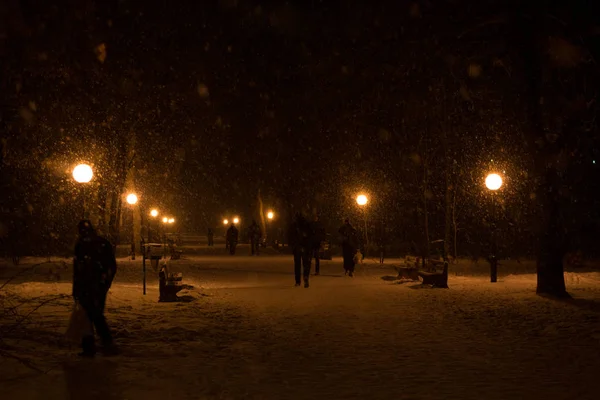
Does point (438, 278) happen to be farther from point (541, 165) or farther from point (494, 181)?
point (541, 165)

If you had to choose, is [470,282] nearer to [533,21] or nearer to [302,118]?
[533,21]

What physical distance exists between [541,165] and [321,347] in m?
8.20

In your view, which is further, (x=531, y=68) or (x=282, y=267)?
(x=282, y=267)

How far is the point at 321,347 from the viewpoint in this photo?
9977 mm

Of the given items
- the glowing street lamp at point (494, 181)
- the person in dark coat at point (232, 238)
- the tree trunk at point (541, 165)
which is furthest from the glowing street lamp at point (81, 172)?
the person in dark coat at point (232, 238)

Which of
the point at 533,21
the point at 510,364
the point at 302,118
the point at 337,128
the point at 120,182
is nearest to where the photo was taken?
the point at 510,364

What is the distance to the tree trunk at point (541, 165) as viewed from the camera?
15.5 meters

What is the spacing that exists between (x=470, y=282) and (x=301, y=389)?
44.8 feet

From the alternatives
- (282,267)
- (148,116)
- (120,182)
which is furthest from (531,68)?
(148,116)

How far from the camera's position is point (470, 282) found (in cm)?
2017

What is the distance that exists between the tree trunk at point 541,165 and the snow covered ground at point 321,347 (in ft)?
2.82

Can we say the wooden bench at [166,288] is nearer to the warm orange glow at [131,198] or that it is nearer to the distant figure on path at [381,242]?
the distant figure on path at [381,242]

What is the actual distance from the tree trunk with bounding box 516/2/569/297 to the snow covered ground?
86 cm

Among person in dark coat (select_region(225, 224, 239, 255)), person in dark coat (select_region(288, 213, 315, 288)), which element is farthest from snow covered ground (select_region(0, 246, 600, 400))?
person in dark coat (select_region(225, 224, 239, 255))
